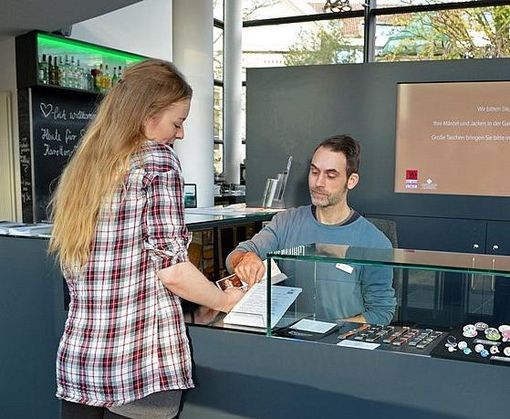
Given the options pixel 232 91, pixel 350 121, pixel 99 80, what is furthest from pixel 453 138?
pixel 232 91

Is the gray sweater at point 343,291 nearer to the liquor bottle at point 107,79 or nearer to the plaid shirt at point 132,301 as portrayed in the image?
the plaid shirt at point 132,301

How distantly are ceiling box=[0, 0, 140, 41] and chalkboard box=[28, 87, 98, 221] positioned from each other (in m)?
0.57

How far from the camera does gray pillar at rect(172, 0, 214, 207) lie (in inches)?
244

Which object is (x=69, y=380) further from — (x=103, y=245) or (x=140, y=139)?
(x=140, y=139)

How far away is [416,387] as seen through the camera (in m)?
1.38

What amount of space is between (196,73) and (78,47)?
3.97 ft

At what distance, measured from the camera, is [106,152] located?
125 cm

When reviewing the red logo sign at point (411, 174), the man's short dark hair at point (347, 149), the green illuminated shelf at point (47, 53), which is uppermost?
the green illuminated shelf at point (47, 53)

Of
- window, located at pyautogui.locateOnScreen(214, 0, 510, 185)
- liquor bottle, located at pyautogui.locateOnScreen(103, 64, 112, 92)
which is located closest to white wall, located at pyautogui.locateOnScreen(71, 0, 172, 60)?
liquor bottle, located at pyautogui.locateOnScreen(103, 64, 112, 92)

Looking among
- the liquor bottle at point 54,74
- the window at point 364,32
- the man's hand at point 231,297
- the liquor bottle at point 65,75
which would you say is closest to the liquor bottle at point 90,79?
the liquor bottle at point 65,75

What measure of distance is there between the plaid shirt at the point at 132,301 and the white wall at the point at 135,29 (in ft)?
17.6

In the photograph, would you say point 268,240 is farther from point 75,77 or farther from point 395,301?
point 75,77

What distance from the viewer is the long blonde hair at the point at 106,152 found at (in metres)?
1.25

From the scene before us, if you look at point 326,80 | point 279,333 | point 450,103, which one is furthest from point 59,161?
point 279,333
